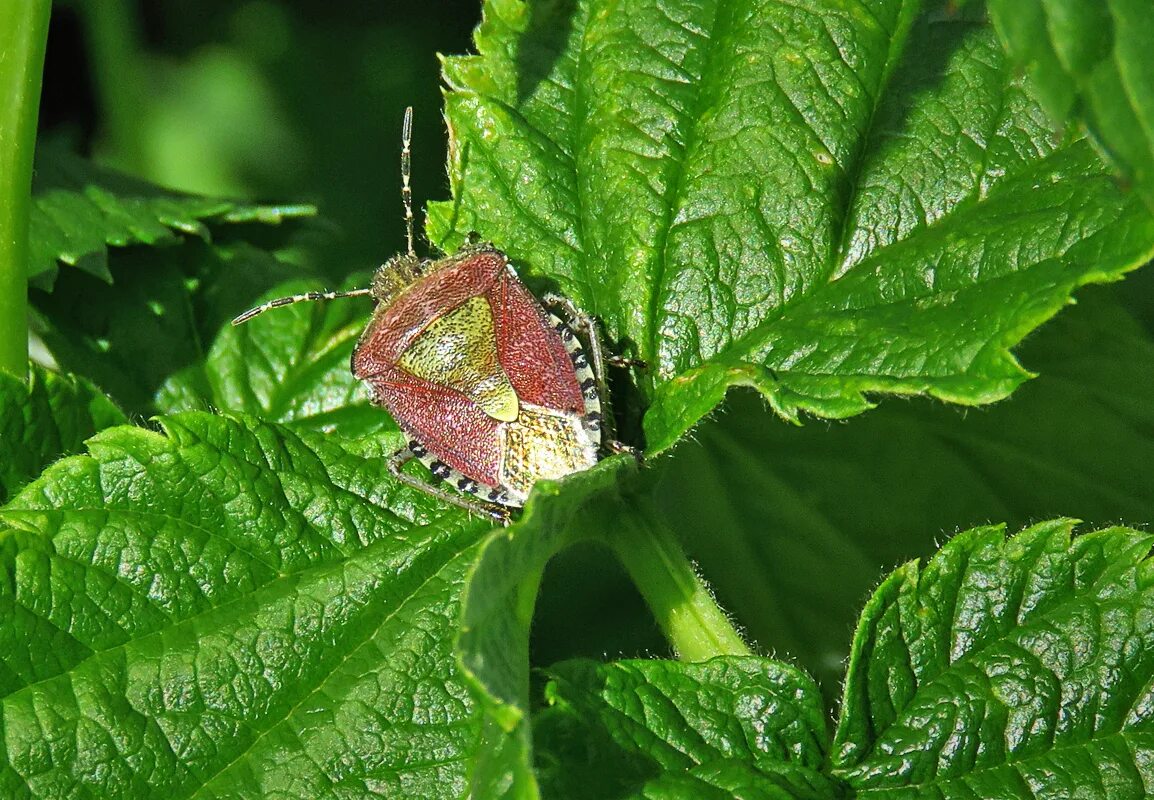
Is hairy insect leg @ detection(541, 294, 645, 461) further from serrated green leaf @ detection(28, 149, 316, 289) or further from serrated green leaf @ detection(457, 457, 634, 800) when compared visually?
serrated green leaf @ detection(28, 149, 316, 289)

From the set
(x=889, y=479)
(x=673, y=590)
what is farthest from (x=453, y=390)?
(x=889, y=479)

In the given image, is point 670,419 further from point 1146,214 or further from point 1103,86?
point 1103,86

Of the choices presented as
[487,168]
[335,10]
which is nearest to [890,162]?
[487,168]

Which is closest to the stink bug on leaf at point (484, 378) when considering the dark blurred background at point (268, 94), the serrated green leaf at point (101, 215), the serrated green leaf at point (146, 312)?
the serrated green leaf at point (146, 312)

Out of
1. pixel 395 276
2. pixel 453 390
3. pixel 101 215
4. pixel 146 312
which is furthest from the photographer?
pixel 101 215

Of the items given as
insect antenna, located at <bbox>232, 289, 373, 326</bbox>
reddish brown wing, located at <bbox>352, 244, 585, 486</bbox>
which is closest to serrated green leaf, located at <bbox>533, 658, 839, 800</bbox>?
reddish brown wing, located at <bbox>352, 244, 585, 486</bbox>

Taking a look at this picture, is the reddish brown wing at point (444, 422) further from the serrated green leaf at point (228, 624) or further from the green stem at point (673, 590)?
the green stem at point (673, 590)

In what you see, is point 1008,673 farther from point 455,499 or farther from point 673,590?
point 455,499
